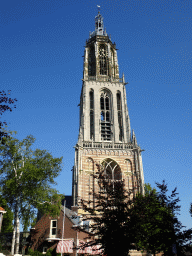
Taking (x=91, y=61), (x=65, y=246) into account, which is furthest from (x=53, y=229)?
(x=91, y=61)

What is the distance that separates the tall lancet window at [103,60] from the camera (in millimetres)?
49169

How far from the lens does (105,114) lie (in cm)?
4209

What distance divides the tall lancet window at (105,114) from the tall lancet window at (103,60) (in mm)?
6952

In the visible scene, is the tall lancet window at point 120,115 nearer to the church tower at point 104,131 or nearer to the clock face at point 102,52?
the church tower at point 104,131

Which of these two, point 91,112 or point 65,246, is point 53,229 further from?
point 91,112

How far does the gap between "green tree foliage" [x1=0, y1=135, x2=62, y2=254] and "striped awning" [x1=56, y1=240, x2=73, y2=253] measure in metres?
3.27

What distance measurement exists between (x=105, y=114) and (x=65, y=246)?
2484 centimetres

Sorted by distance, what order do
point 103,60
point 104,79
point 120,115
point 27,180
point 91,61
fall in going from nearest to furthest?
point 27,180
point 120,115
point 104,79
point 103,60
point 91,61

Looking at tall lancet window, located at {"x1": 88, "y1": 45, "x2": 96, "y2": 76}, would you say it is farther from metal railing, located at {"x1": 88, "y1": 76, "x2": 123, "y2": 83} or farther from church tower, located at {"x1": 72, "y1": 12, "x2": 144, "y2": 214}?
metal railing, located at {"x1": 88, "y1": 76, "x2": 123, "y2": 83}

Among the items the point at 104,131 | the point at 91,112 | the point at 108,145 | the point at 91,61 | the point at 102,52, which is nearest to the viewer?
the point at 108,145

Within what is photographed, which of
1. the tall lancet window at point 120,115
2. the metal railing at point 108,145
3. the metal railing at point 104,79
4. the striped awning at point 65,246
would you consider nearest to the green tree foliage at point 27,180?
the striped awning at point 65,246

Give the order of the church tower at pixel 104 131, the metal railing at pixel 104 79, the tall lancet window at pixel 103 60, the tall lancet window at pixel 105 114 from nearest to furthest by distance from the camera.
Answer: the church tower at pixel 104 131 < the tall lancet window at pixel 105 114 < the metal railing at pixel 104 79 < the tall lancet window at pixel 103 60

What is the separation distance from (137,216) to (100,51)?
46.3 meters

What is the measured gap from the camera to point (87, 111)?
41.1m
